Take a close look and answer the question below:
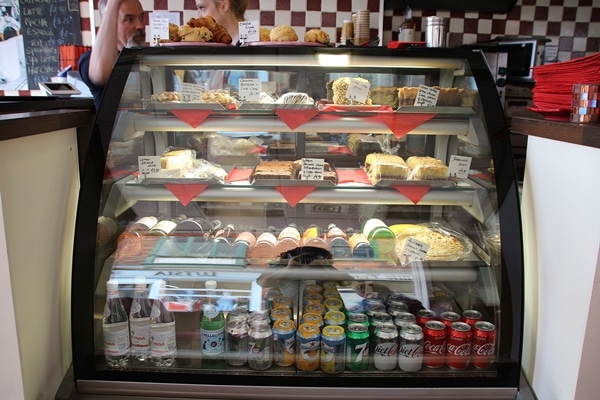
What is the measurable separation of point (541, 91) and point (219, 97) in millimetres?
1230

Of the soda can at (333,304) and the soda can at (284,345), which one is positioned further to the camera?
the soda can at (333,304)

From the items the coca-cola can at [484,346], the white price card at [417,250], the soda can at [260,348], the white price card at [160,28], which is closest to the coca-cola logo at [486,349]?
the coca-cola can at [484,346]

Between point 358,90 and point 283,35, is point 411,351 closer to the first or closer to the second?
point 358,90

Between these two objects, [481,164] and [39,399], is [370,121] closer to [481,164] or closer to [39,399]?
[481,164]

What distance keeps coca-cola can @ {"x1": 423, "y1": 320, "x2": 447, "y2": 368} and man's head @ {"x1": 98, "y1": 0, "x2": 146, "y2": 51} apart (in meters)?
2.36

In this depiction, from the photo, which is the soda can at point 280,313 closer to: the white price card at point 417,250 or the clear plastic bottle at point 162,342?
the clear plastic bottle at point 162,342

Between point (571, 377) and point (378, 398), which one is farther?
point (378, 398)

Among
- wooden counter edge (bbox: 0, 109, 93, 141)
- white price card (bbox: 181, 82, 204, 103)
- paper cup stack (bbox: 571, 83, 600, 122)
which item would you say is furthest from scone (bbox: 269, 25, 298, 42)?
paper cup stack (bbox: 571, 83, 600, 122)

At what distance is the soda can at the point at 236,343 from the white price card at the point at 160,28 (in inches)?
46.9

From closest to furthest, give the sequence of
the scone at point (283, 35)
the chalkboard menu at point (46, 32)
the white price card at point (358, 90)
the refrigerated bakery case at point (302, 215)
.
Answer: the refrigerated bakery case at point (302, 215) < the white price card at point (358, 90) < the scone at point (283, 35) < the chalkboard menu at point (46, 32)

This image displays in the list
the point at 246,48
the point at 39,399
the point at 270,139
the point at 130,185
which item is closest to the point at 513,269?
the point at 270,139

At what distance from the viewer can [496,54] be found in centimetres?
348

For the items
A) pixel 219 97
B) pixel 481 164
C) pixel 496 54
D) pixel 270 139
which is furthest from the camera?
pixel 496 54

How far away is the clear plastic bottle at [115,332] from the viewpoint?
1.64 meters
